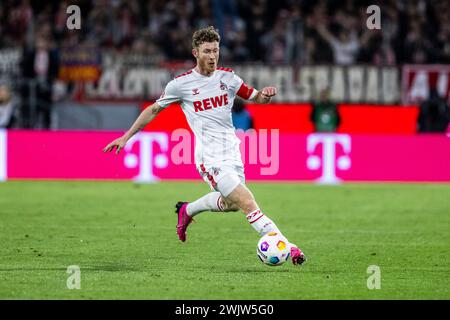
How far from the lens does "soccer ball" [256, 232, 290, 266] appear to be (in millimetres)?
9914

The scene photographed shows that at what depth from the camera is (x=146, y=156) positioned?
2136 centimetres

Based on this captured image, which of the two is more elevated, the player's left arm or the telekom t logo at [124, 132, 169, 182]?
the player's left arm

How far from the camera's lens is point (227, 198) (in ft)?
34.6

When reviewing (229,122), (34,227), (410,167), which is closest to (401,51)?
(410,167)

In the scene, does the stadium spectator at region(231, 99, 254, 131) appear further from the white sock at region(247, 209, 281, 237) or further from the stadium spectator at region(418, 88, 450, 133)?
the white sock at region(247, 209, 281, 237)

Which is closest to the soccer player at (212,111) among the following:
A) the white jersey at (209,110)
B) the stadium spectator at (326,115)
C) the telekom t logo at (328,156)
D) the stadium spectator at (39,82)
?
the white jersey at (209,110)

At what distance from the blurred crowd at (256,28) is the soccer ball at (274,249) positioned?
52.4 feet

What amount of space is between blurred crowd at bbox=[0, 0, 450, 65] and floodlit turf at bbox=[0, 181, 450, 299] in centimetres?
618

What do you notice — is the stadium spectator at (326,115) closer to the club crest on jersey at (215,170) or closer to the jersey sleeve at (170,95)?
the jersey sleeve at (170,95)

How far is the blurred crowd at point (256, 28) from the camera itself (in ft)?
84.2

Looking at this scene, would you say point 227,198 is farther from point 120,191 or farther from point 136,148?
point 136,148

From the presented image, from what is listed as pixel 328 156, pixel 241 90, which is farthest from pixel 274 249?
pixel 328 156

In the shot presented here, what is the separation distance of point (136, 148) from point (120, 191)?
186 cm

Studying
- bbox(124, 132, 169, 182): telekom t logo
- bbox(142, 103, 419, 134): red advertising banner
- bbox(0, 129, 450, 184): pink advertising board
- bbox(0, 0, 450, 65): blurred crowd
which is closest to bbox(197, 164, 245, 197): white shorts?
bbox(0, 129, 450, 184): pink advertising board
